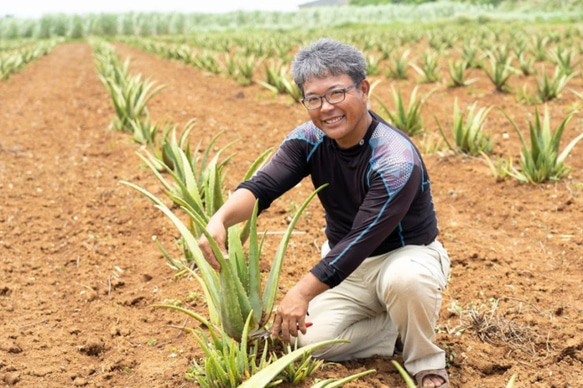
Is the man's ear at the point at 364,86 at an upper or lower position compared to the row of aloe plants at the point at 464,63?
upper

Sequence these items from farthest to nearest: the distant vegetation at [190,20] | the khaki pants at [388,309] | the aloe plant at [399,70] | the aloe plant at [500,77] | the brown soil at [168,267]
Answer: the distant vegetation at [190,20] < the aloe plant at [399,70] < the aloe plant at [500,77] < the brown soil at [168,267] < the khaki pants at [388,309]

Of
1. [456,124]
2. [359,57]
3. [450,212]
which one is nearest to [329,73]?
[359,57]

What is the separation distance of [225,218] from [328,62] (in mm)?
693

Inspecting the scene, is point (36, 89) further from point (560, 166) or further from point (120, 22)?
point (120, 22)

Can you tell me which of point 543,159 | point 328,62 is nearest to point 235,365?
point 328,62

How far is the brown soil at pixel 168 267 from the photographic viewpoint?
2412 mm

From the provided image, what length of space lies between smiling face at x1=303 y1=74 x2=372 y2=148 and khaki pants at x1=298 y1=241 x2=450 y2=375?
19.8 inches

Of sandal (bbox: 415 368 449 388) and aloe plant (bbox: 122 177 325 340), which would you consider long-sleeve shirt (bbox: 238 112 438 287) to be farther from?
sandal (bbox: 415 368 449 388)

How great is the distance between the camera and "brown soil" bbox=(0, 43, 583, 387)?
7.91 feet

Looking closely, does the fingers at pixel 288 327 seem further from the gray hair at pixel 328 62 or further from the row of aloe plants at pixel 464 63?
the row of aloe plants at pixel 464 63

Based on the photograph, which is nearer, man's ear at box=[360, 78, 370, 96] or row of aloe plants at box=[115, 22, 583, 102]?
man's ear at box=[360, 78, 370, 96]

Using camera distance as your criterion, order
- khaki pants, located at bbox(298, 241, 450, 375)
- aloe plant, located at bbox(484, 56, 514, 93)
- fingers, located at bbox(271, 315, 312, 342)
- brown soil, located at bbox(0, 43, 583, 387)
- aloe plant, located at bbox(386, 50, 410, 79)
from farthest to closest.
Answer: aloe plant, located at bbox(386, 50, 410, 79), aloe plant, located at bbox(484, 56, 514, 93), brown soil, located at bbox(0, 43, 583, 387), khaki pants, located at bbox(298, 241, 450, 375), fingers, located at bbox(271, 315, 312, 342)

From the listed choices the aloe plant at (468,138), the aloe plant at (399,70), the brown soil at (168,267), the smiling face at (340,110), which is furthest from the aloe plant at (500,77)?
the smiling face at (340,110)

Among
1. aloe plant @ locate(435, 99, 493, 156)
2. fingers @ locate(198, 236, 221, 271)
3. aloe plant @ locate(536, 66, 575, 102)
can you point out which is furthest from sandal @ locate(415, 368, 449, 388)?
aloe plant @ locate(536, 66, 575, 102)
